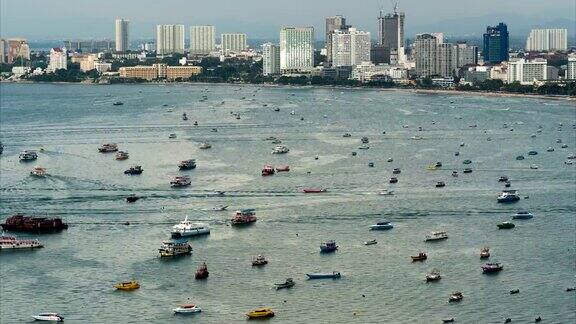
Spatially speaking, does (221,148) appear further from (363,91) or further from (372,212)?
(363,91)

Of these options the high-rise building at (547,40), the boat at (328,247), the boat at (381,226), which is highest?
the high-rise building at (547,40)

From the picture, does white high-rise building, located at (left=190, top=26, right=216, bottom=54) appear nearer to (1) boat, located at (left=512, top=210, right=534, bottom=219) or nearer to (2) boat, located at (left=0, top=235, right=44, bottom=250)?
(1) boat, located at (left=512, top=210, right=534, bottom=219)

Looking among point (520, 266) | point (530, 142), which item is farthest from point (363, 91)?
point (520, 266)

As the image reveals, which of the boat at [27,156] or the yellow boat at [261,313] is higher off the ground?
the boat at [27,156]

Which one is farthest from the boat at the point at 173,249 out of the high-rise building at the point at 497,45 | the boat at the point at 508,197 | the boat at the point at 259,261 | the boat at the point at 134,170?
the high-rise building at the point at 497,45

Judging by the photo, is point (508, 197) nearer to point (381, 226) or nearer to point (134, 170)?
point (381, 226)

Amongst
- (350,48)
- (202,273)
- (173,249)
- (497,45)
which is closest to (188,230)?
(173,249)

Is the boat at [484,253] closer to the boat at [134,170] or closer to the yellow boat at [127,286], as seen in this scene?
the yellow boat at [127,286]

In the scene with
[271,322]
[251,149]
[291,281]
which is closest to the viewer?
[271,322]
